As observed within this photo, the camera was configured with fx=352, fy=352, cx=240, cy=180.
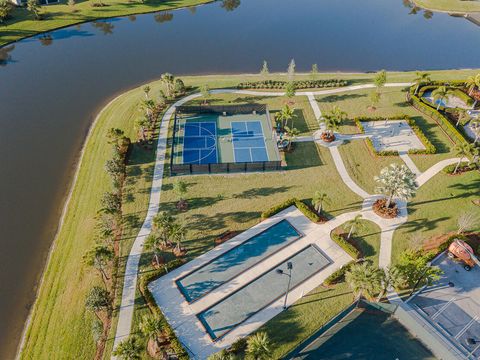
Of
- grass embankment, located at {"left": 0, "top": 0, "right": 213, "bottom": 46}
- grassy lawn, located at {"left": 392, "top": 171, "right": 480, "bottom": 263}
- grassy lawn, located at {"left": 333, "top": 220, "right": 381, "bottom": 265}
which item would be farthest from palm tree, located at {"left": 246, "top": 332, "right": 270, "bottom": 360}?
grass embankment, located at {"left": 0, "top": 0, "right": 213, "bottom": 46}

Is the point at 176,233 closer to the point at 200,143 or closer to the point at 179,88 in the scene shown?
the point at 200,143

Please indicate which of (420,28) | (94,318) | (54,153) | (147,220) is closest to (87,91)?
(54,153)

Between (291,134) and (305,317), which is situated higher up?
(291,134)

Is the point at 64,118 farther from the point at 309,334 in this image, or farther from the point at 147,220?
the point at 309,334

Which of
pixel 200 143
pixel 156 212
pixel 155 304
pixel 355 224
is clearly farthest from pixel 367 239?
pixel 200 143

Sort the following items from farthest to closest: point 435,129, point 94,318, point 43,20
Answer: point 43,20
point 435,129
point 94,318
